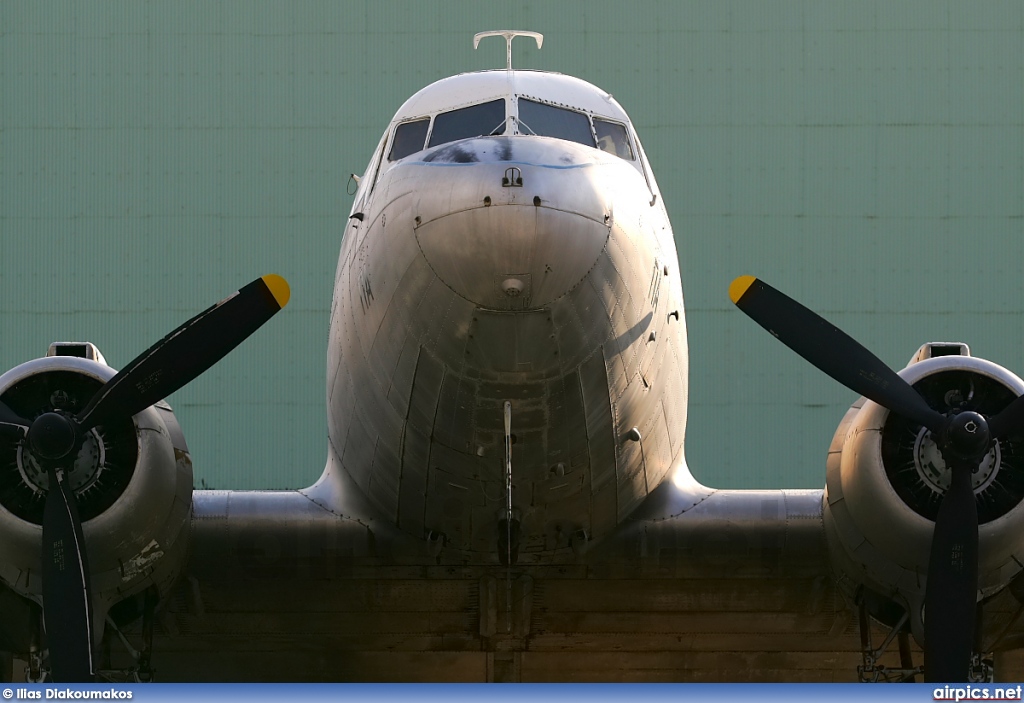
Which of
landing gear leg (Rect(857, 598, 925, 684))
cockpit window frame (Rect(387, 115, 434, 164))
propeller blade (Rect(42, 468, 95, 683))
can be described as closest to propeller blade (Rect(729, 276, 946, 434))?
landing gear leg (Rect(857, 598, 925, 684))

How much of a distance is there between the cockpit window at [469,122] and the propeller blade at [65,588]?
3867 mm

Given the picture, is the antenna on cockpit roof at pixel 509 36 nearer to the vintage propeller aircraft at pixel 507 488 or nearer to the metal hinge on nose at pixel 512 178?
the vintage propeller aircraft at pixel 507 488

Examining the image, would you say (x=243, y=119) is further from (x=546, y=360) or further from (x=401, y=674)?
(x=546, y=360)

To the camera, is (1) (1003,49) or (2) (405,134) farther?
(1) (1003,49)

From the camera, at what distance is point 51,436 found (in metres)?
10.8

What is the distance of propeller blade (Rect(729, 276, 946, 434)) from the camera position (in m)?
11.4

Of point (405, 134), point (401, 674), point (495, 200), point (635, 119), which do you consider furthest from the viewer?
point (635, 119)

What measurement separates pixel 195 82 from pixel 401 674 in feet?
48.2

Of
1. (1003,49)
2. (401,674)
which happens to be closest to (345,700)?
(401,674)

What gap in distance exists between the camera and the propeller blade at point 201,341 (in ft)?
37.3

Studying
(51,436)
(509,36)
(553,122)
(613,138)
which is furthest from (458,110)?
(51,436)

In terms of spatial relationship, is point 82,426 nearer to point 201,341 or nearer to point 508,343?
point 201,341

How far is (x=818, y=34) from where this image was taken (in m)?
25.4

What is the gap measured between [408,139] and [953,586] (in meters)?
5.44
